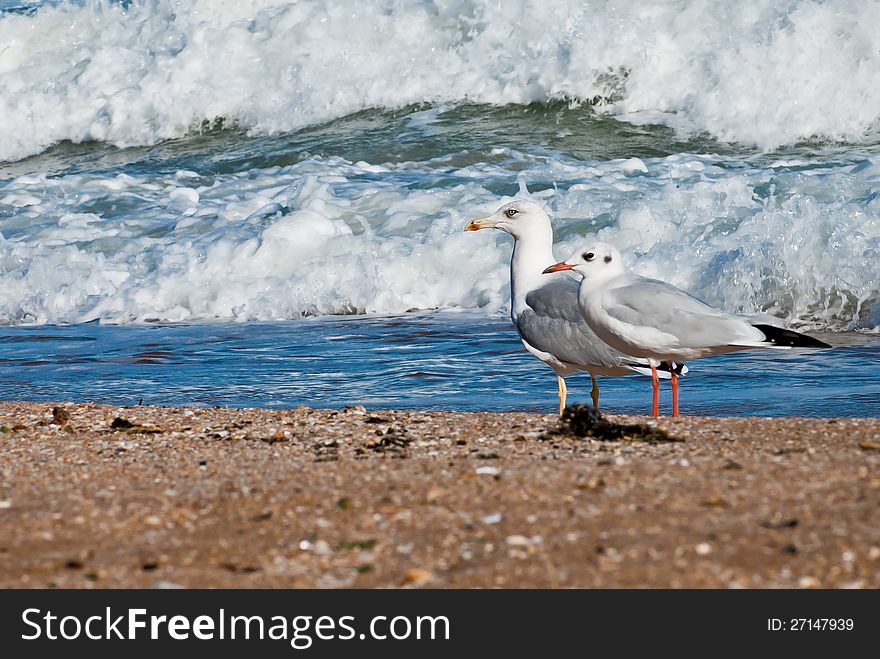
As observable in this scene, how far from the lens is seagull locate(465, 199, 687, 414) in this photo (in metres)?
5.68

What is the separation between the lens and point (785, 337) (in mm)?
5238

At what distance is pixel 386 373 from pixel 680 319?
1.96 metres

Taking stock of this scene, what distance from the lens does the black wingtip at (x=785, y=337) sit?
516 centimetres

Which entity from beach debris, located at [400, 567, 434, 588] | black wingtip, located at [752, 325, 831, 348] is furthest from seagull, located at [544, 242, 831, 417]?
beach debris, located at [400, 567, 434, 588]

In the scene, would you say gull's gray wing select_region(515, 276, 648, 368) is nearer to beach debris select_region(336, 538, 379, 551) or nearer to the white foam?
beach debris select_region(336, 538, 379, 551)

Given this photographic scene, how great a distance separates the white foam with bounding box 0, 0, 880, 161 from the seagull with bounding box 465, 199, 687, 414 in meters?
6.92

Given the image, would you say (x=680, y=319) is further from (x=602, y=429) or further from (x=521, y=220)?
(x=521, y=220)

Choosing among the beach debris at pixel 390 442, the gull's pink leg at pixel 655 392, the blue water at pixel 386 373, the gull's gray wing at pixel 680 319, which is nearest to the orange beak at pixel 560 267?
the gull's gray wing at pixel 680 319

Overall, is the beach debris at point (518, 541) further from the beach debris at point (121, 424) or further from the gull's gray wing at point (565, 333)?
the gull's gray wing at point (565, 333)

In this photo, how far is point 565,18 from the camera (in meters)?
14.4

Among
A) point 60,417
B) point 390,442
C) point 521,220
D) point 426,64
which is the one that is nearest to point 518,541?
point 390,442

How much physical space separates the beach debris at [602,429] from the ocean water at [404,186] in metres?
1.48
